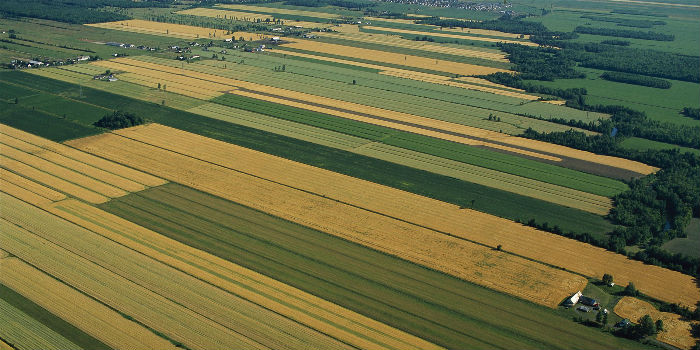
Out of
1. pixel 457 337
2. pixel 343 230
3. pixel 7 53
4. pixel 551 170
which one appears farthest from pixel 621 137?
pixel 7 53

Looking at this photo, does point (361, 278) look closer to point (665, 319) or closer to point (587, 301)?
point (587, 301)

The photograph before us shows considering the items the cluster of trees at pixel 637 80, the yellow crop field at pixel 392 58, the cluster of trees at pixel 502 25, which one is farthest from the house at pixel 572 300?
the cluster of trees at pixel 502 25

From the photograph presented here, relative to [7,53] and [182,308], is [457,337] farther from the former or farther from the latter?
[7,53]

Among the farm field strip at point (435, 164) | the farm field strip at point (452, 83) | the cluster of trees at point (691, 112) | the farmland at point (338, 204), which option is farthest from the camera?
the farm field strip at point (452, 83)

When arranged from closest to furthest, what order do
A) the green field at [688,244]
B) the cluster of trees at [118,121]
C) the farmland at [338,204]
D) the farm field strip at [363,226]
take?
the farmland at [338,204], the farm field strip at [363,226], the green field at [688,244], the cluster of trees at [118,121]

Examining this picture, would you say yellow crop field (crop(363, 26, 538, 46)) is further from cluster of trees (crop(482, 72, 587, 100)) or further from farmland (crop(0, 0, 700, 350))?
cluster of trees (crop(482, 72, 587, 100))

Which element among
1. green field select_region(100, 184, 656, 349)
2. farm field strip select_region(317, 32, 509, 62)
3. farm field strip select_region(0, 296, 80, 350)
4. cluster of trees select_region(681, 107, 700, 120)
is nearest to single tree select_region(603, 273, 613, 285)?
green field select_region(100, 184, 656, 349)

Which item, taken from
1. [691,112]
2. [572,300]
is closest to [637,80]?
[691,112]

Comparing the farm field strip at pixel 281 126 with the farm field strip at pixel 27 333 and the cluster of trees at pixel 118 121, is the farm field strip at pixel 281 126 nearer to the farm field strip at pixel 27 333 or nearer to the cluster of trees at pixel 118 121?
the cluster of trees at pixel 118 121
